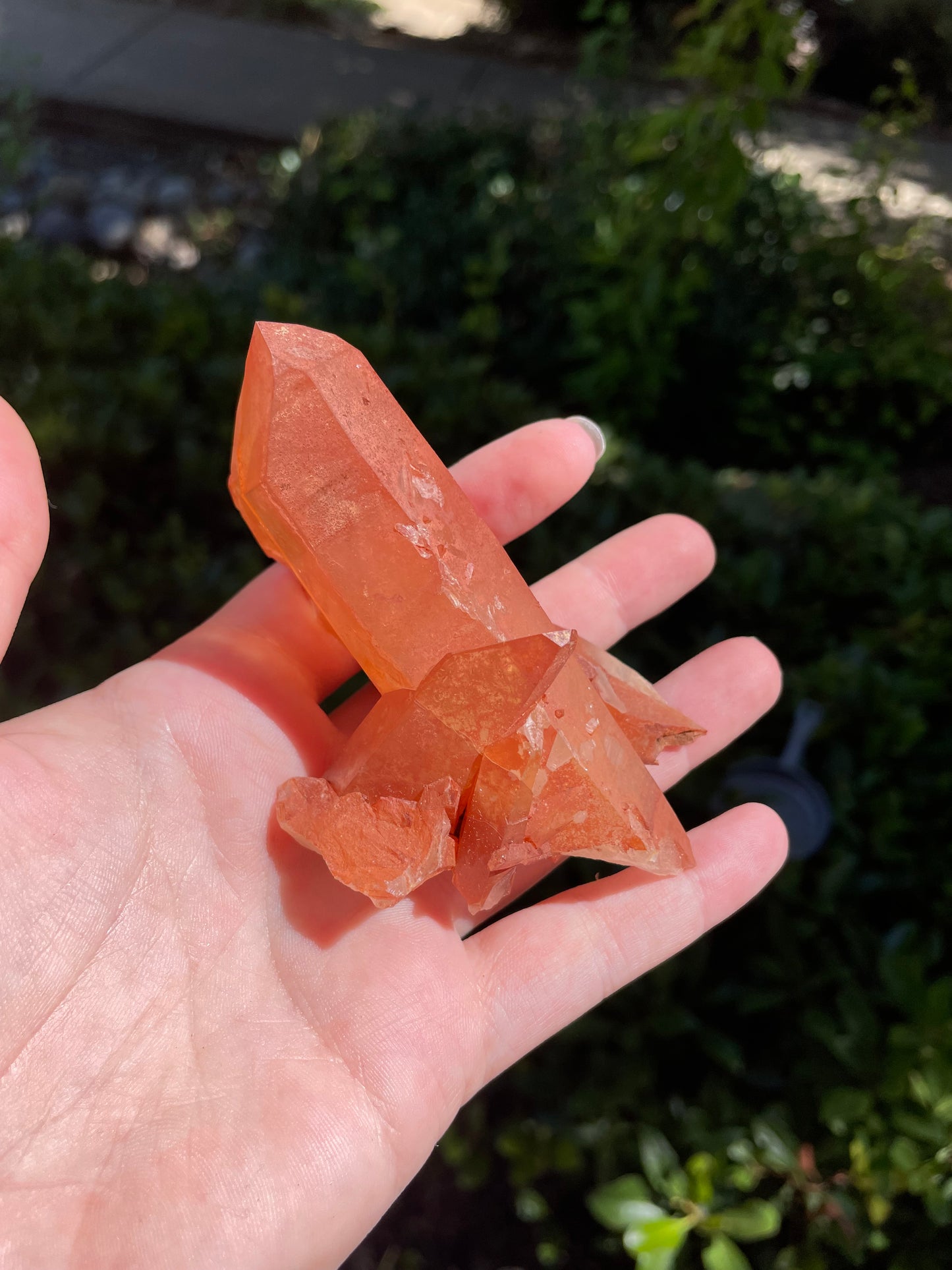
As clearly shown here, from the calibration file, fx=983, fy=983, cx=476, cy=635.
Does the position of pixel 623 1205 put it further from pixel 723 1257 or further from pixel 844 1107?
pixel 844 1107

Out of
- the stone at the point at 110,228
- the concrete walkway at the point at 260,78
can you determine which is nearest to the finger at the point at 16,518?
the stone at the point at 110,228

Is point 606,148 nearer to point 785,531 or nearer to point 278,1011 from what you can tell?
point 785,531

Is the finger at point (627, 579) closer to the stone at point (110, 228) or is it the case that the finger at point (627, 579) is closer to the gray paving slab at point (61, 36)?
the stone at point (110, 228)

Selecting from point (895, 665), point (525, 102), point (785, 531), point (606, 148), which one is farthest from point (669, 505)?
point (525, 102)

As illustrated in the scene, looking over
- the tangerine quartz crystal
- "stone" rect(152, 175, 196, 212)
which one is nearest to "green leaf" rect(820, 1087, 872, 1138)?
the tangerine quartz crystal

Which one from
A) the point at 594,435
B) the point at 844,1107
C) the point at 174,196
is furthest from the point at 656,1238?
the point at 174,196

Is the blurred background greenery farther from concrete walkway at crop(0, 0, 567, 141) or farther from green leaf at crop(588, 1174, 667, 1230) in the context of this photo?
concrete walkway at crop(0, 0, 567, 141)
